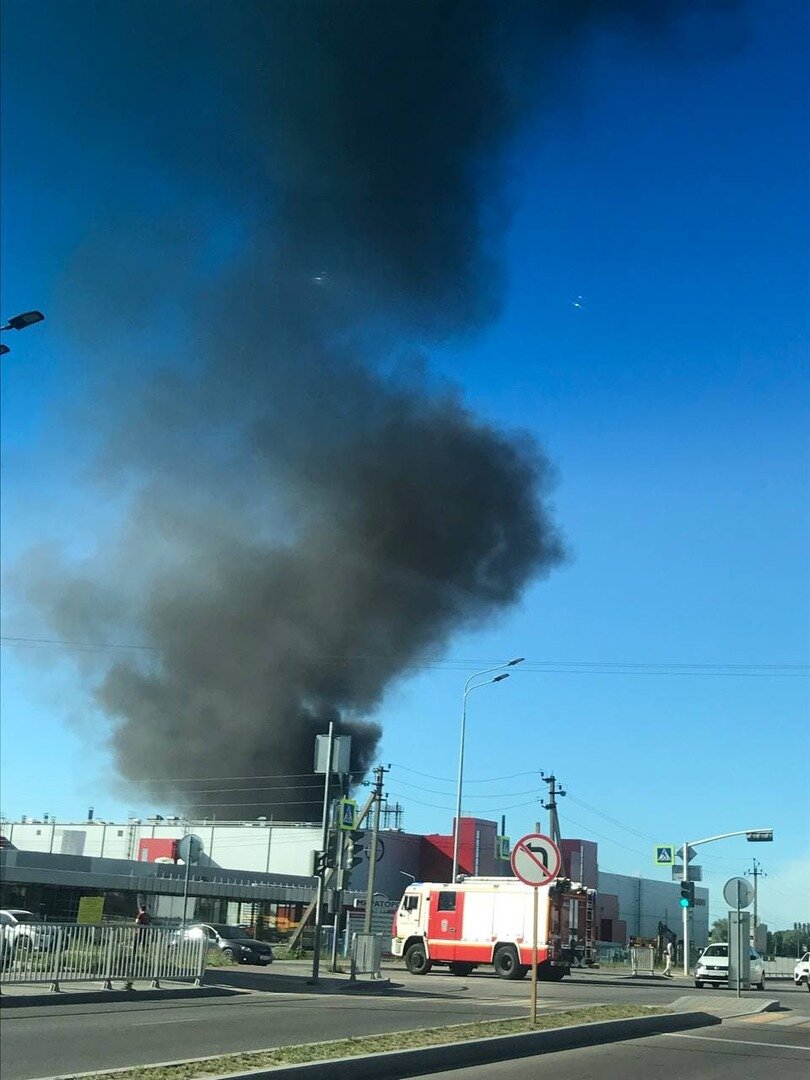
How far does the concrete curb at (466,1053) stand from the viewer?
24.5 ft

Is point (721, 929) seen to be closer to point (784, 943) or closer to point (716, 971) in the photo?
point (716, 971)

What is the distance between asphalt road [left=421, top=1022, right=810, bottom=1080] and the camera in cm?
936

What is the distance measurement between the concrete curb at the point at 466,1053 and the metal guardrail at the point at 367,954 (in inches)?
406

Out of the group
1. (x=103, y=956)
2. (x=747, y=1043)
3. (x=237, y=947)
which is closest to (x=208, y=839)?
(x=237, y=947)

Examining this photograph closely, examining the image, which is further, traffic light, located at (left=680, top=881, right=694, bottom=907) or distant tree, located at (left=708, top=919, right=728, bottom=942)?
traffic light, located at (left=680, top=881, right=694, bottom=907)

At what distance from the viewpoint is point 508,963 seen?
26547 millimetres

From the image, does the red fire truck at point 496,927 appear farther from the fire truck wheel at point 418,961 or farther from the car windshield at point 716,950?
the car windshield at point 716,950

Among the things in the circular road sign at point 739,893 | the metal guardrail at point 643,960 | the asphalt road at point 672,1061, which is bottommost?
the metal guardrail at point 643,960

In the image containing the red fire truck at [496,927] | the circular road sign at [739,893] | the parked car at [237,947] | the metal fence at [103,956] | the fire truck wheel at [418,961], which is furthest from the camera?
the fire truck wheel at [418,961]

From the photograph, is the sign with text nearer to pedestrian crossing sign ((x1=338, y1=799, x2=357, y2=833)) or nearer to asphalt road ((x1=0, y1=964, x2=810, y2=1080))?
asphalt road ((x1=0, y1=964, x2=810, y2=1080))

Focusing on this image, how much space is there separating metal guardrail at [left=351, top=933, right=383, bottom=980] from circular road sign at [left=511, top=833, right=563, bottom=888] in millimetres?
11988

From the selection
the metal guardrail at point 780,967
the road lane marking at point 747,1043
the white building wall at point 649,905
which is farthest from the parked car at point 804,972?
the white building wall at point 649,905

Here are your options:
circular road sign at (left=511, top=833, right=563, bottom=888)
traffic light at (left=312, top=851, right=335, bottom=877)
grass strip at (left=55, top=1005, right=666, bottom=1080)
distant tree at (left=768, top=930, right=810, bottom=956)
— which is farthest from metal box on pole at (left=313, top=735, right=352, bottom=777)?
distant tree at (left=768, top=930, right=810, bottom=956)

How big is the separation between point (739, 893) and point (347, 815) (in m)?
8.37
